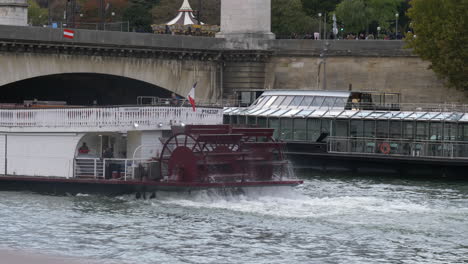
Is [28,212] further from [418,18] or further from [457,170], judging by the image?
[418,18]

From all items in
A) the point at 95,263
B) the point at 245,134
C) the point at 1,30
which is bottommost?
the point at 95,263

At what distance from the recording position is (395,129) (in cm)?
4919

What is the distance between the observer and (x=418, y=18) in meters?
60.3

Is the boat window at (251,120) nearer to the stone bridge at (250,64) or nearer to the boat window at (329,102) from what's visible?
the boat window at (329,102)

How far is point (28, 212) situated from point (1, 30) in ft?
66.4

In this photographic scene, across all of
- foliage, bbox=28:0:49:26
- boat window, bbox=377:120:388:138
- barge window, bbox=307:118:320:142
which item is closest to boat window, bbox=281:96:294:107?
barge window, bbox=307:118:320:142

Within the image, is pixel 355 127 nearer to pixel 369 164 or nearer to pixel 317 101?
pixel 369 164

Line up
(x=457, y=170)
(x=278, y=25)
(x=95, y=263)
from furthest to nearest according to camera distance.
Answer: (x=278, y=25) < (x=457, y=170) < (x=95, y=263)

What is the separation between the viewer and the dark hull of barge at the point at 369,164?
4659 centimetres

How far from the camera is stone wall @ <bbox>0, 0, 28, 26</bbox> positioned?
57594 millimetres

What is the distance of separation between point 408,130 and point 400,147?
42.1 inches

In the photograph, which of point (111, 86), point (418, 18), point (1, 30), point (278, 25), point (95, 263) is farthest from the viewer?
point (278, 25)

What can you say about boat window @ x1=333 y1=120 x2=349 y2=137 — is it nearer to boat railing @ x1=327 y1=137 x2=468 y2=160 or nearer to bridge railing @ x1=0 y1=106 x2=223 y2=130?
boat railing @ x1=327 y1=137 x2=468 y2=160

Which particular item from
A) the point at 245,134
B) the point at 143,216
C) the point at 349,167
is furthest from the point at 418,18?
the point at 143,216
